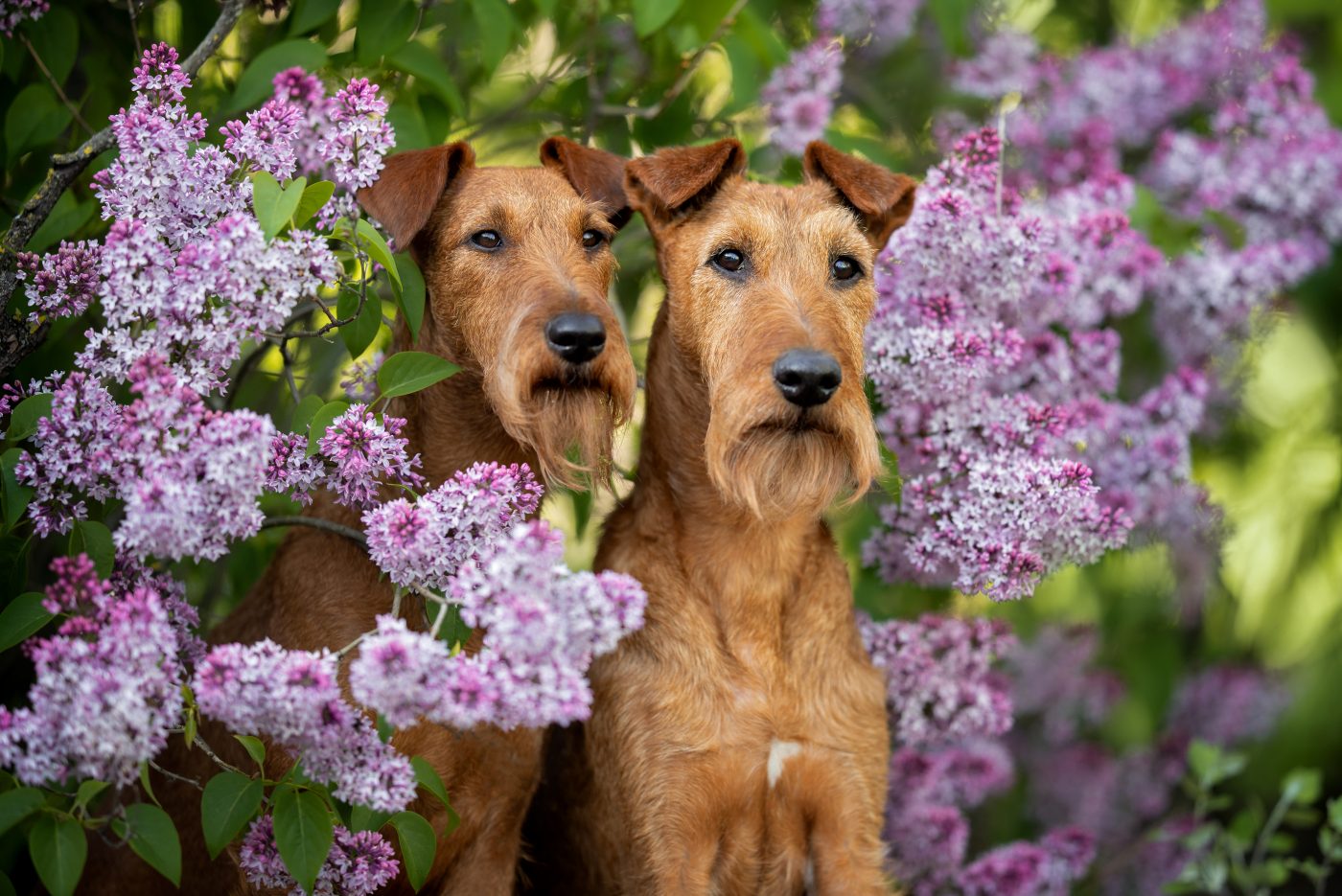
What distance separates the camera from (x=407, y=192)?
2.69 meters

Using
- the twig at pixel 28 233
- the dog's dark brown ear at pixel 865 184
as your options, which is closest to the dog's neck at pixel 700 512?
the dog's dark brown ear at pixel 865 184

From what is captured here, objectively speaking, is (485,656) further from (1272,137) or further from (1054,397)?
(1272,137)

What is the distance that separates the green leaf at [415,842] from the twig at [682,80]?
1.88 metres

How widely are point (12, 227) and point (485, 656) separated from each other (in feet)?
4.14

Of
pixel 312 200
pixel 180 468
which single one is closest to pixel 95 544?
pixel 180 468

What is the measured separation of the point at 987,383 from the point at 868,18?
1300 mm

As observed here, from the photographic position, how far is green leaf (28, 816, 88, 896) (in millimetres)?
1881

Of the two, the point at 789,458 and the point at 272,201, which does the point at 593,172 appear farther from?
the point at 272,201

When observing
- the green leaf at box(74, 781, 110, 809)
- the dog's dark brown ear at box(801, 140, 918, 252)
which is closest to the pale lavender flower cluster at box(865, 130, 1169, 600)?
the dog's dark brown ear at box(801, 140, 918, 252)

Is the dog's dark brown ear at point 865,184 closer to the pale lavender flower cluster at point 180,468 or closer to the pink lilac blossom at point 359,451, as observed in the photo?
the pink lilac blossom at point 359,451

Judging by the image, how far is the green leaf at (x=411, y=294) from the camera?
2.40m

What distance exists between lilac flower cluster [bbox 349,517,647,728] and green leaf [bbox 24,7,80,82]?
5.48ft

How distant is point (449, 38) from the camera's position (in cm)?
358

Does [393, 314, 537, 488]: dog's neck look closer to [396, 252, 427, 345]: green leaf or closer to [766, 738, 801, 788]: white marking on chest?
[396, 252, 427, 345]: green leaf
